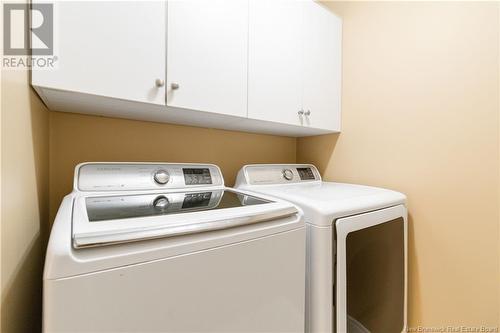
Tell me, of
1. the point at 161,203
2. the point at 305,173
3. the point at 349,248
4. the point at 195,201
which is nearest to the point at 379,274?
the point at 349,248

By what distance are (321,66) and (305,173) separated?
70 cm

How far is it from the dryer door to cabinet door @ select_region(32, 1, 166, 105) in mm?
1075

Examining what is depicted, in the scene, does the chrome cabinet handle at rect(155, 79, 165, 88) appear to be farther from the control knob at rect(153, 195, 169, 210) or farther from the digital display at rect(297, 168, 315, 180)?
the digital display at rect(297, 168, 315, 180)

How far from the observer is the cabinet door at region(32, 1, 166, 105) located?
743 millimetres

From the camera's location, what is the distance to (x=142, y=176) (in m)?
1.11

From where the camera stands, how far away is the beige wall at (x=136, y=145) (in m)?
1.11

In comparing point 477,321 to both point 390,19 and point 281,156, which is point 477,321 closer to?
point 281,156

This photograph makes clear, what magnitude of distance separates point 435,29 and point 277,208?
49.3 inches

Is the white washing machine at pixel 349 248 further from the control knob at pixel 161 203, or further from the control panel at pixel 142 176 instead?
the control knob at pixel 161 203

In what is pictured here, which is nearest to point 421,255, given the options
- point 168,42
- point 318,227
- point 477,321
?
point 477,321

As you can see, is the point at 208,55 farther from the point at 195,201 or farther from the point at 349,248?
the point at 349,248

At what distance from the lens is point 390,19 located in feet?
4.41

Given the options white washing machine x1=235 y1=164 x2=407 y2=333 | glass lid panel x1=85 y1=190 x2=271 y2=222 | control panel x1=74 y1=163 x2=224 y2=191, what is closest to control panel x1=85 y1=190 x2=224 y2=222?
glass lid panel x1=85 y1=190 x2=271 y2=222

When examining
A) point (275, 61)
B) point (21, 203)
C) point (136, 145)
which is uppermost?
point (275, 61)
